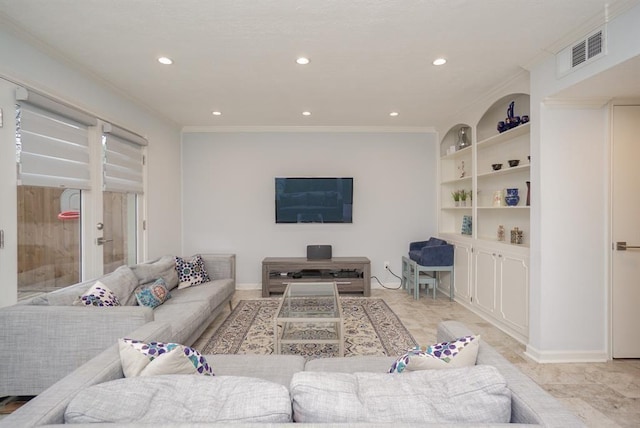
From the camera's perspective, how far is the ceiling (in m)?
1.99

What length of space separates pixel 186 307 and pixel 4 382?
1.17 metres

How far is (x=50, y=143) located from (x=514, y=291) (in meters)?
4.24

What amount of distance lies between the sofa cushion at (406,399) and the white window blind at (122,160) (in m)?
3.09

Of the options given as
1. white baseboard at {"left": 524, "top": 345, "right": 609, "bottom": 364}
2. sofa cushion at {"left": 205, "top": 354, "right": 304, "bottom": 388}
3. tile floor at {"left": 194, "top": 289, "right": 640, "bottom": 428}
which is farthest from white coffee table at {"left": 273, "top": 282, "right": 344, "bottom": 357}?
white baseboard at {"left": 524, "top": 345, "right": 609, "bottom": 364}

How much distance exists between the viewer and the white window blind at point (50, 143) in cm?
225

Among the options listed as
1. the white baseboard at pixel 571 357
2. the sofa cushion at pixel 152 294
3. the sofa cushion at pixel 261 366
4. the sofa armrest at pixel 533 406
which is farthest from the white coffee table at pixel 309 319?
the white baseboard at pixel 571 357

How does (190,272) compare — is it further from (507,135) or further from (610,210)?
(610,210)

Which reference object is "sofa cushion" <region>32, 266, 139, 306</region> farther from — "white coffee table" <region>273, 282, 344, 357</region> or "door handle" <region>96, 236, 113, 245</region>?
"white coffee table" <region>273, 282, 344, 357</region>

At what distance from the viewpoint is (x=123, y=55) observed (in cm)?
259

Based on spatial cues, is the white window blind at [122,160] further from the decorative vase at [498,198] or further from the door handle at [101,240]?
the decorative vase at [498,198]

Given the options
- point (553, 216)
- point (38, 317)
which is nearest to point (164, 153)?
point (38, 317)

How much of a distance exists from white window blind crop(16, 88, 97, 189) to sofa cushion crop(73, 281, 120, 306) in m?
0.87

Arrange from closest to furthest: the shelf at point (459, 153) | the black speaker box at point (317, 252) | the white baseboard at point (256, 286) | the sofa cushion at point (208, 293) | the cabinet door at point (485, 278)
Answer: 1. the sofa cushion at point (208, 293)
2. the cabinet door at point (485, 278)
3. the shelf at point (459, 153)
4. the black speaker box at point (317, 252)
5. the white baseboard at point (256, 286)

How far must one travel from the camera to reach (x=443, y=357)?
1.26m
